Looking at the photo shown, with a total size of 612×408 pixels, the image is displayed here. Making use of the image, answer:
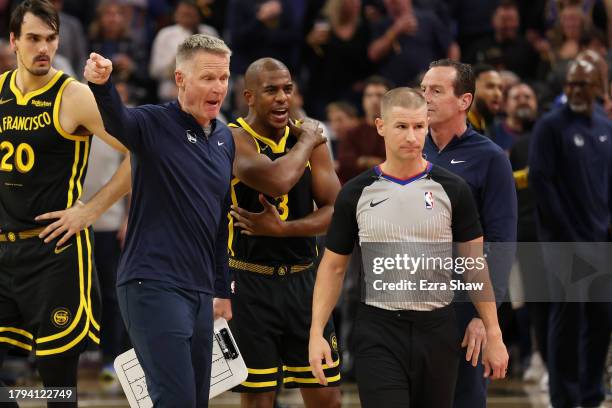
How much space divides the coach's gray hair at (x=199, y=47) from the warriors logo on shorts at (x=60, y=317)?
1.59m

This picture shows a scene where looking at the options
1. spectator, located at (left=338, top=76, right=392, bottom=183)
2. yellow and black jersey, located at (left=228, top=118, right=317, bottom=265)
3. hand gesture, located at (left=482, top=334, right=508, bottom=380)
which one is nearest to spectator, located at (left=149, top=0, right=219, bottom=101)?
spectator, located at (left=338, top=76, right=392, bottom=183)

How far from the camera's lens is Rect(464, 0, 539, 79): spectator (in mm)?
14594

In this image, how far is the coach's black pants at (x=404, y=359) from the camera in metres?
5.71

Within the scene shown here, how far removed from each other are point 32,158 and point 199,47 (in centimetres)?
125

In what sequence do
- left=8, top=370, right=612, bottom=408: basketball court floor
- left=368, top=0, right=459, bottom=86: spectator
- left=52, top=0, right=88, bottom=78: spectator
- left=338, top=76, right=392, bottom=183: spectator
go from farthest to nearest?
left=368, top=0, right=459, bottom=86: spectator
left=52, top=0, right=88, bottom=78: spectator
left=338, top=76, right=392, bottom=183: spectator
left=8, top=370, right=612, bottom=408: basketball court floor

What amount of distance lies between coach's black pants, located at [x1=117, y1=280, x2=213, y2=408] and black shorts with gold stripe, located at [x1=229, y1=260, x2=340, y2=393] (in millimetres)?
956

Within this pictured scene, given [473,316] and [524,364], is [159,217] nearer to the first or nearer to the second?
[473,316]

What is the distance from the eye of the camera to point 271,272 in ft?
23.4

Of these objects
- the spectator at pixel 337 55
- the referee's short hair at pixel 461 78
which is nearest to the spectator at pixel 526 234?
the spectator at pixel 337 55

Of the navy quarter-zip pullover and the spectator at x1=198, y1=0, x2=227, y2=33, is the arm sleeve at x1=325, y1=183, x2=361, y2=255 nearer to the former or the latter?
the navy quarter-zip pullover

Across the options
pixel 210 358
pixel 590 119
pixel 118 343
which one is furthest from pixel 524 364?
pixel 210 358

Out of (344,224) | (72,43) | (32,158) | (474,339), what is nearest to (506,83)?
(72,43)

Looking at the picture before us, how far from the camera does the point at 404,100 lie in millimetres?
5809

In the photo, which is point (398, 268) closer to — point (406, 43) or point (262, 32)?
point (406, 43)
